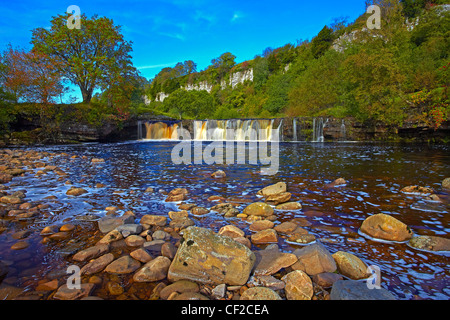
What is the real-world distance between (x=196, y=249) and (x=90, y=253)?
5.50ft

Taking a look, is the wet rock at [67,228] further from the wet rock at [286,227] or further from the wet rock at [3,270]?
the wet rock at [286,227]

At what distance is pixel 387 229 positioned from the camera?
398 centimetres

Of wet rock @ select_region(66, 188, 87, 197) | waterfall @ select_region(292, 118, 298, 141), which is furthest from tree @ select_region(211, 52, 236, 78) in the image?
wet rock @ select_region(66, 188, 87, 197)

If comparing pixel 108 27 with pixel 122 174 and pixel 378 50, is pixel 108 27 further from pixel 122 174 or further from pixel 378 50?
pixel 378 50

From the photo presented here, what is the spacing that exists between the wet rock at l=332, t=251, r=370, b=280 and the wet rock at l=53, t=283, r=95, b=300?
3.13m

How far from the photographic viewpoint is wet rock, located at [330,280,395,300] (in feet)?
7.88

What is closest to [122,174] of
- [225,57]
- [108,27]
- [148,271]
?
[148,271]

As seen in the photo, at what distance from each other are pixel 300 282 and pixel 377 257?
5.12ft

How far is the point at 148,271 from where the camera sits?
2.93 m

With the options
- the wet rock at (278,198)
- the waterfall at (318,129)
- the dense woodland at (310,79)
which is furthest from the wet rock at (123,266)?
the waterfall at (318,129)

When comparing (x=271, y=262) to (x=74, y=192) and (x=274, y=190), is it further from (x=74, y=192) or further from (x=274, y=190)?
(x=74, y=192)

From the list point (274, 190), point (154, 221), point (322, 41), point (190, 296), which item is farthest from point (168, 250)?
Answer: point (322, 41)

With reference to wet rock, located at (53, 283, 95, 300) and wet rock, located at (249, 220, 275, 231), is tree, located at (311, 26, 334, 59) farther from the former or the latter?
wet rock, located at (53, 283, 95, 300)
